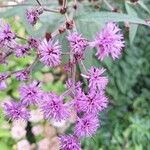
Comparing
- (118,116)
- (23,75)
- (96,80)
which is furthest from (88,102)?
(118,116)

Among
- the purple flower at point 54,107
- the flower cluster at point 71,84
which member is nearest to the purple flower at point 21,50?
the flower cluster at point 71,84

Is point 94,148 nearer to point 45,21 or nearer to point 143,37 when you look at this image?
point 143,37

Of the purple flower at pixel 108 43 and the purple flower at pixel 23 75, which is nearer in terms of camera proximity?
the purple flower at pixel 108 43

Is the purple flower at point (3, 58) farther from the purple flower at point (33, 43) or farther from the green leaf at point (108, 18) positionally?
the green leaf at point (108, 18)

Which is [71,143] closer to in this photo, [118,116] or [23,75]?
[23,75]

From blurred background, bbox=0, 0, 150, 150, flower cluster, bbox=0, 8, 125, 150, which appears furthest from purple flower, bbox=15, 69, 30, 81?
blurred background, bbox=0, 0, 150, 150
